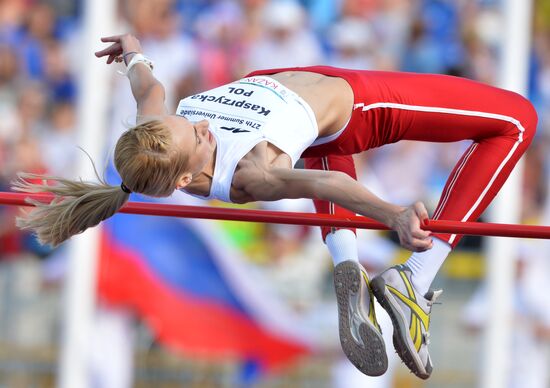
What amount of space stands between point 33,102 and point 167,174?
436 centimetres

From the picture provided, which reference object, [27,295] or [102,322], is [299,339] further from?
[27,295]

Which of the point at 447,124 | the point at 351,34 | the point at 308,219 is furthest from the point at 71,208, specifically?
the point at 351,34

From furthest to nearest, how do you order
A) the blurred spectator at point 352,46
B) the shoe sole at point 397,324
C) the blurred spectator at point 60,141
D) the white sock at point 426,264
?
the blurred spectator at point 352,46, the blurred spectator at point 60,141, the white sock at point 426,264, the shoe sole at point 397,324

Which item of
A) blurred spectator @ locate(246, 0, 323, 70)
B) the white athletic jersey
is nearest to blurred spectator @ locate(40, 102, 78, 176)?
blurred spectator @ locate(246, 0, 323, 70)

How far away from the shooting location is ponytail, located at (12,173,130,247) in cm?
481

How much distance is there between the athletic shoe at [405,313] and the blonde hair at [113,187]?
956mm

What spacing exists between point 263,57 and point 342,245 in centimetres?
354

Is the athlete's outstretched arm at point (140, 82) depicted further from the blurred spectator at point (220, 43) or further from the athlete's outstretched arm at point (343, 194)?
the blurred spectator at point (220, 43)

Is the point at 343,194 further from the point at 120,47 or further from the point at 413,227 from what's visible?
the point at 120,47

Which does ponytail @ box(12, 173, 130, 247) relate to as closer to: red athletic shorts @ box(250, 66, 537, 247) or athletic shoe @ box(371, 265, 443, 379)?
red athletic shorts @ box(250, 66, 537, 247)

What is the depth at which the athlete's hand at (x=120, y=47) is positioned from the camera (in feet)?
17.3

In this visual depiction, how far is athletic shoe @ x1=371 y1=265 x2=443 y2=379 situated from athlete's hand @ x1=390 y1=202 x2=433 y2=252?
0.66 m

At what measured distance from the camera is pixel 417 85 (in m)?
4.99

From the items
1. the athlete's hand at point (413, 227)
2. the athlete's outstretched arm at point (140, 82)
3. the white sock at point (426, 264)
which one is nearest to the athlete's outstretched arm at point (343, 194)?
the athlete's hand at point (413, 227)
